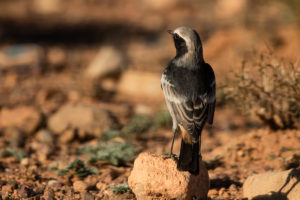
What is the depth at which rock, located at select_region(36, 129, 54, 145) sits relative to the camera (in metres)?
7.97

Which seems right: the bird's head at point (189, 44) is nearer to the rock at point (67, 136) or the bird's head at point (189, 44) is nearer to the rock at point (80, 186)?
the rock at point (80, 186)

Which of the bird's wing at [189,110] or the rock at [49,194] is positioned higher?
the bird's wing at [189,110]

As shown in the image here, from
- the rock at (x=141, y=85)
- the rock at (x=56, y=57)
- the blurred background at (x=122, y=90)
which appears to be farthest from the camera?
the rock at (x=56, y=57)

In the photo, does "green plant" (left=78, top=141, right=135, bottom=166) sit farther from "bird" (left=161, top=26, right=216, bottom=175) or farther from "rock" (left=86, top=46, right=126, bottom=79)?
"rock" (left=86, top=46, right=126, bottom=79)

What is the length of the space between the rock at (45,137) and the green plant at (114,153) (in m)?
1.14

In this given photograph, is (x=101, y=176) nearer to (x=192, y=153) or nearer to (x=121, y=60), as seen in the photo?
(x=192, y=153)

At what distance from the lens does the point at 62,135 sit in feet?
26.8

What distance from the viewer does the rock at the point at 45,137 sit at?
314 inches

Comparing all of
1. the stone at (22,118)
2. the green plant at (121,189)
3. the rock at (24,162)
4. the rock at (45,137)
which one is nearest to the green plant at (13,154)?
the rock at (24,162)

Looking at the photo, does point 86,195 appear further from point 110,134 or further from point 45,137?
point 45,137

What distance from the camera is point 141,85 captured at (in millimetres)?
11367

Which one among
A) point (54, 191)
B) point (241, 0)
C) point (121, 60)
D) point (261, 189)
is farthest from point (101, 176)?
point (241, 0)

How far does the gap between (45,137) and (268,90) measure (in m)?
3.71

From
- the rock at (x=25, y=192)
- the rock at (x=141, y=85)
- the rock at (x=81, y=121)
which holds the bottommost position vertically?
the rock at (x=25, y=192)
